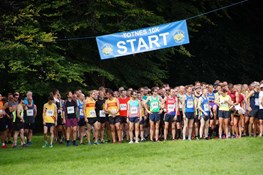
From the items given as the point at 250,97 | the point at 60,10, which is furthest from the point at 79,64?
the point at 250,97

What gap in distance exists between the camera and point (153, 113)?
2838 cm

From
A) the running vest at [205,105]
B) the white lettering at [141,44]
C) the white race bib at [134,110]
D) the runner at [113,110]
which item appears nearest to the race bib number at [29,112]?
the runner at [113,110]

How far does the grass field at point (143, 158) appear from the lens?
63.8 ft

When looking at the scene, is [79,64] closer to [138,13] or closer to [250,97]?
[138,13]

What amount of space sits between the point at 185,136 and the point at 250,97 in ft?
10.1

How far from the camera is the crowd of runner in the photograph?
27984 mm

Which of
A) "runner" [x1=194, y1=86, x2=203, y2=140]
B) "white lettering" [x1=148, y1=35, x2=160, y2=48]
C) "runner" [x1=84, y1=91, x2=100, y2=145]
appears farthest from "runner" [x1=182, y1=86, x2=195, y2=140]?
"runner" [x1=84, y1=91, x2=100, y2=145]

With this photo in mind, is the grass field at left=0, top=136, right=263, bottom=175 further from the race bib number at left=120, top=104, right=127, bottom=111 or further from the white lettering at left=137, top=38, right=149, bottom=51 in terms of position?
the white lettering at left=137, top=38, right=149, bottom=51

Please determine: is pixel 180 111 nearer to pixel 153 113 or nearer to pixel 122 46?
pixel 153 113

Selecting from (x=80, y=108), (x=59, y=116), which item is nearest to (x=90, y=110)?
(x=80, y=108)

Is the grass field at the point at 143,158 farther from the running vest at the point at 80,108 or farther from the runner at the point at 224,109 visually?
the runner at the point at 224,109

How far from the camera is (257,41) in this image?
148ft

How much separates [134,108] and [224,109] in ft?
11.8

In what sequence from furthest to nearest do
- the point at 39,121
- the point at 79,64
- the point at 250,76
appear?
the point at 250,76
the point at 39,121
the point at 79,64
